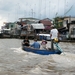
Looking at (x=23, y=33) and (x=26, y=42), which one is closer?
(x=26, y=42)

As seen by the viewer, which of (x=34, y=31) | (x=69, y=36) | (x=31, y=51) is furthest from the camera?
(x=34, y=31)

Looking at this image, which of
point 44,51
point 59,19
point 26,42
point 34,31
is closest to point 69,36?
point 34,31

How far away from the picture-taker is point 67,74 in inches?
384

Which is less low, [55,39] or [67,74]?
[55,39]

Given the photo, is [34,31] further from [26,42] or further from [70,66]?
[70,66]

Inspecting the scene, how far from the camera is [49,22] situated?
250 feet

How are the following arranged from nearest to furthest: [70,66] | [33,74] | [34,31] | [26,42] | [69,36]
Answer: [33,74]
[70,66]
[26,42]
[69,36]
[34,31]

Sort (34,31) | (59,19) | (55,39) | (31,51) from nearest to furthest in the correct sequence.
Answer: (55,39) < (31,51) < (34,31) < (59,19)

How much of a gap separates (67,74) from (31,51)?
9.63 m

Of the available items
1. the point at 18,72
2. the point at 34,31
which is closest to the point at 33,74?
the point at 18,72

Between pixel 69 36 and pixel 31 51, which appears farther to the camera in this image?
Result: pixel 69 36

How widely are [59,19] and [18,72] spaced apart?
2547 inches

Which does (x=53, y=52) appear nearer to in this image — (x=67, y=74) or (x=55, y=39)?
(x=55, y=39)

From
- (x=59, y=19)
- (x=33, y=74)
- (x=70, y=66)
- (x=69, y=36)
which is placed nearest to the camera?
(x=33, y=74)
